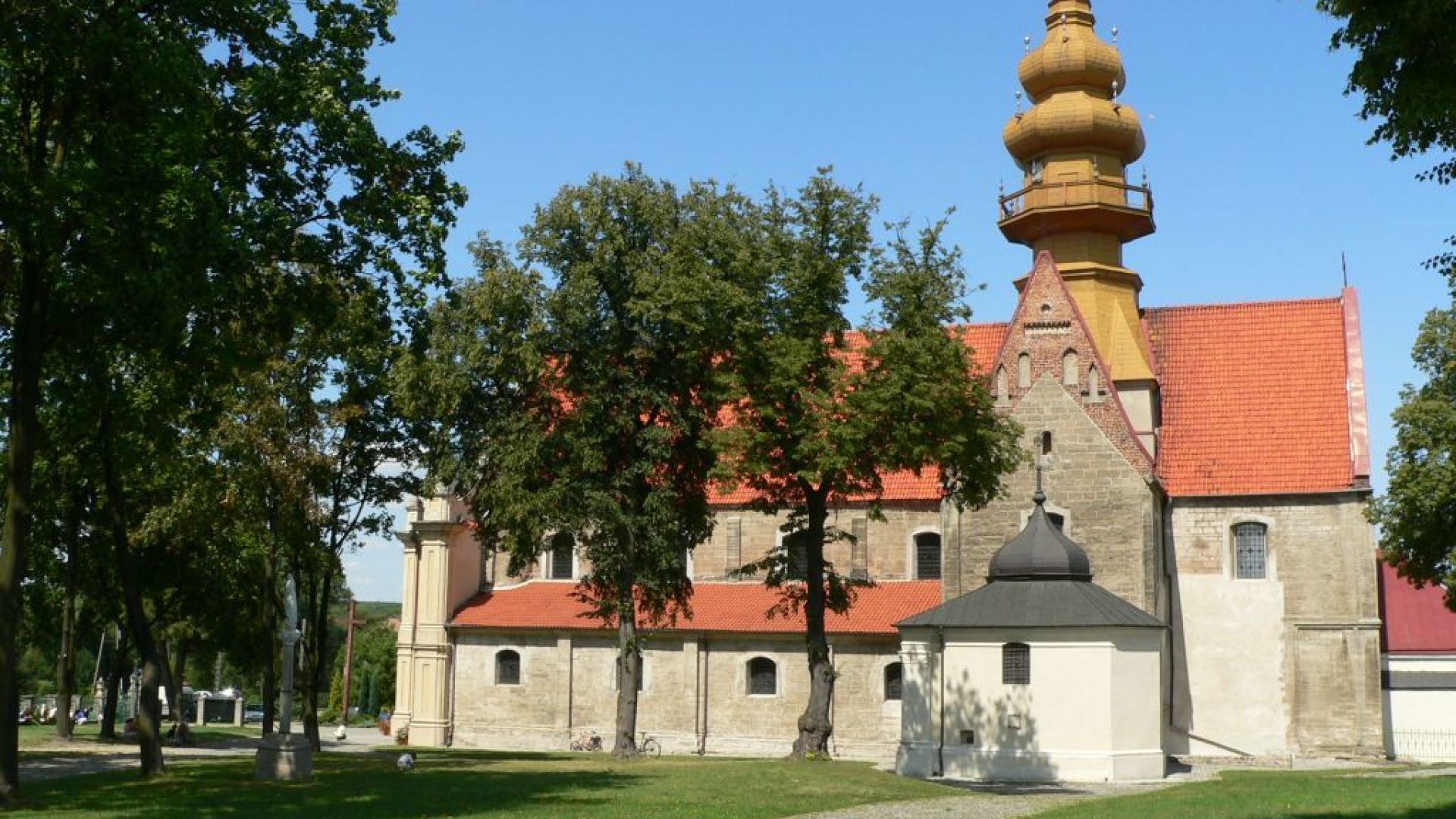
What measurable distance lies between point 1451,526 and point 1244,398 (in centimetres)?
747

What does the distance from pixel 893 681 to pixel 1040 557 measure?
867cm

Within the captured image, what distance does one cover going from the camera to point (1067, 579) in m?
30.2

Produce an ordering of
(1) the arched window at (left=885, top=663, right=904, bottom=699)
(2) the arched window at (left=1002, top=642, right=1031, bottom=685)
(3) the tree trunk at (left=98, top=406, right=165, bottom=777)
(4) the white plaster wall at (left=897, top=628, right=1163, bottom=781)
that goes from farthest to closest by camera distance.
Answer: (1) the arched window at (left=885, top=663, right=904, bottom=699) → (2) the arched window at (left=1002, top=642, right=1031, bottom=685) → (4) the white plaster wall at (left=897, top=628, right=1163, bottom=781) → (3) the tree trunk at (left=98, top=406, right=165, bottom=777)

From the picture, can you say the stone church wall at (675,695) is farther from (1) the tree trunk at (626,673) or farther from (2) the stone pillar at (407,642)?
(1) the tree trunk at (626,673)

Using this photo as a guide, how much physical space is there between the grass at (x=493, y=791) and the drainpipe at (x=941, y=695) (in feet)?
5.55

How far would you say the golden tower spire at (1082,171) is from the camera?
130ft

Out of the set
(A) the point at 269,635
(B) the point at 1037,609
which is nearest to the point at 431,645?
(A) the point at 269,635

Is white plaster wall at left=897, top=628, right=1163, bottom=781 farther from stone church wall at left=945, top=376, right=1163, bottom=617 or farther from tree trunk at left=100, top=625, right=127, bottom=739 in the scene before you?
tree trunk at left=100, top=625, right=127, bottom=739

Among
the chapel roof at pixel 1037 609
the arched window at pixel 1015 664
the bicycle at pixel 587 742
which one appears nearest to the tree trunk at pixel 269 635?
the bicycle at pixel 587 742

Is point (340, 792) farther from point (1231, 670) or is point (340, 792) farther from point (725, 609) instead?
point (1231, 670)

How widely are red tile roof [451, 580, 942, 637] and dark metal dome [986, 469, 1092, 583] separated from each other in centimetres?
597

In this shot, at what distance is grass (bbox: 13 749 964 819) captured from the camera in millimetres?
18531

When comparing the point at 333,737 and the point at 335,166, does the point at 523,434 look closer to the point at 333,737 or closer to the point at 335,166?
the point at 335,166

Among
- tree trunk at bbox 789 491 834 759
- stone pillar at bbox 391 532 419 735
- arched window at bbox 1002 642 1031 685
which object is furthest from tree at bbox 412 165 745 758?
stone pillar at bbox 391 532 419 735
